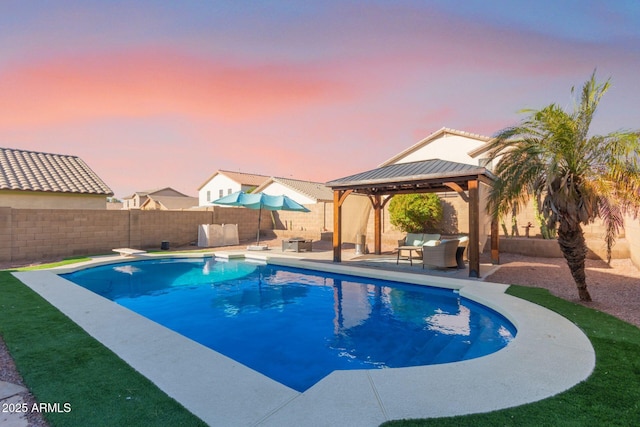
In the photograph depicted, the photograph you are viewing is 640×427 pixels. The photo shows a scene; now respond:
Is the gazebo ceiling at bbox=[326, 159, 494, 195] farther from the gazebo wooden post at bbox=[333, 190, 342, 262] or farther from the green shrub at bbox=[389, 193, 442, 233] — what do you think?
the green shrub at bbox=[389, 193, 442, 233]

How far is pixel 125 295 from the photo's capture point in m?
9.06

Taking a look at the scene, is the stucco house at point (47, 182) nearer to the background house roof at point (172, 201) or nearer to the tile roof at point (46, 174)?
the tile roof at point (46, 174)

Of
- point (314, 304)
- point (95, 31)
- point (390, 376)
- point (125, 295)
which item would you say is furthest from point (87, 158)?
point (390, 376)

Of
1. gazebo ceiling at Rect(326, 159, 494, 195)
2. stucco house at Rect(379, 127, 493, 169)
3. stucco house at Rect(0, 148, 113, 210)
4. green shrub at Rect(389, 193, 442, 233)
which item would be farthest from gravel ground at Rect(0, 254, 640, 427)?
stucco house at Rect(379, 127, 493, 169)

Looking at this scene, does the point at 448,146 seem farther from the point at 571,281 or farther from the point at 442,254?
the point at 571,281

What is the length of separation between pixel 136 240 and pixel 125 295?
8.37 metres

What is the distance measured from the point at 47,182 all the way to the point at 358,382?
764 inches

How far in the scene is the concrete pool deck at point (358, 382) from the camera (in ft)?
9.71

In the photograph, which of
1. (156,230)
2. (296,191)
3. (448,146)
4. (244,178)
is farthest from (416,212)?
(244,178)

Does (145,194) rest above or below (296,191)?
above

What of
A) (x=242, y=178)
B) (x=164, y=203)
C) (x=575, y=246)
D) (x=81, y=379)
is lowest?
(x=81, y=379)

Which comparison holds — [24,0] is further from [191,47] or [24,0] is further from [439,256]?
[439,256]

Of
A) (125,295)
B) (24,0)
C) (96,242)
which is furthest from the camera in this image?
(96,242)

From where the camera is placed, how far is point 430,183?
35.9 feet
